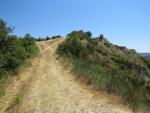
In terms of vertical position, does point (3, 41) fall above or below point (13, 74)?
above

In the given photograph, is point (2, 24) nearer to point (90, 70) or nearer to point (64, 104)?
point (90, 70)

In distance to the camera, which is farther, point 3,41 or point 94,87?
point 3,41

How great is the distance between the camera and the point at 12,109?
44.2ft

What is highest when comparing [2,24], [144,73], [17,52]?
[2,24]

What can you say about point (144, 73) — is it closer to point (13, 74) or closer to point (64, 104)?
point (13, 74)

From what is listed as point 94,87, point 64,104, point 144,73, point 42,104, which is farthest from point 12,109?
point 144,73

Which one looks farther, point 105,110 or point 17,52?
point 17,52

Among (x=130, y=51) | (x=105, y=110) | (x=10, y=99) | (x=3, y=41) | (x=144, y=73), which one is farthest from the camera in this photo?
(x=130, y=51)

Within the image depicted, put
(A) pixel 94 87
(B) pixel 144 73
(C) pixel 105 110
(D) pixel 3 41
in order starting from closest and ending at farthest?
(C) pixel 105 110 → (A) pixel 94 87 → (D) pixel 3 41 → (B) pixel 144 73

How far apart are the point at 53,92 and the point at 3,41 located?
6.75 metres

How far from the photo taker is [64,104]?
44.5 feet

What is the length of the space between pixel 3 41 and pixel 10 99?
6.42m

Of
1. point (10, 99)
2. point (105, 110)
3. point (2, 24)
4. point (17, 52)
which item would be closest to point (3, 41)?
point (2, 24)

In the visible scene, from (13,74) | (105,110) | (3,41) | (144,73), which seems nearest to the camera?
(105,110)
